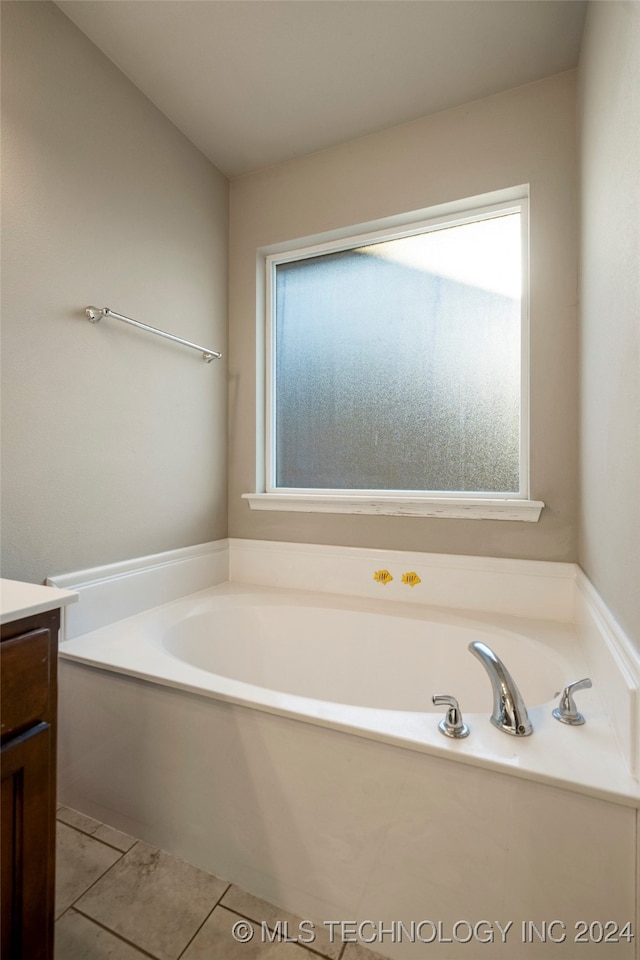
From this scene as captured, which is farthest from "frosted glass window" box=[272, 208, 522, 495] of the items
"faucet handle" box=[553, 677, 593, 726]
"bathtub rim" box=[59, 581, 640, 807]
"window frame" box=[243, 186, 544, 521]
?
"bathtub rim" box=[59, 581, 640, 807]

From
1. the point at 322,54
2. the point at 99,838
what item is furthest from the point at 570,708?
the point at 322,54

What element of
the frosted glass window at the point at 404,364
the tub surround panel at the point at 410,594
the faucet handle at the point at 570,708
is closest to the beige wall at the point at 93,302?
the tub surround panel at the point at 410,594

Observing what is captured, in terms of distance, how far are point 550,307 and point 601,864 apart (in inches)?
63.2

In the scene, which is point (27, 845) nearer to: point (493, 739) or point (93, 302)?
point (493, 739)

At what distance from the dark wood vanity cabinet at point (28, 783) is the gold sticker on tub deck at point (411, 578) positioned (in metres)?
1.37

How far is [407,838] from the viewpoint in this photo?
38.3 inches

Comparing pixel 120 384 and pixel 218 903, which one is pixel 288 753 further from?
pixel 120 384

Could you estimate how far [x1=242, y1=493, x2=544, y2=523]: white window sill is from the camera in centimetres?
172

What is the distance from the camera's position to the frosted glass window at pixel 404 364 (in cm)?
185

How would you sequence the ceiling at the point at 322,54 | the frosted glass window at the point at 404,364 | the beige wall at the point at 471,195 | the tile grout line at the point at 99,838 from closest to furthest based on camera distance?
the tile grout line at the point at 99,838 → the ceiling at the point at 322,54 → the beige wall at the point at 471,195 → the frosted glass window at the point at 404,364

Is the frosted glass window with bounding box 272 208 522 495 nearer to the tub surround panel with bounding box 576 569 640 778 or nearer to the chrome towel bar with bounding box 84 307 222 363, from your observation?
the chrome towel bar with bounding box 84 307 222 363

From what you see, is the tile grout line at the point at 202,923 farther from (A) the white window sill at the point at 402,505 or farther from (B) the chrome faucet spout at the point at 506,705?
(A) the white window sill at the point at 402,505

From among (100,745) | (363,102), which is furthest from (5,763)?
(363,102)

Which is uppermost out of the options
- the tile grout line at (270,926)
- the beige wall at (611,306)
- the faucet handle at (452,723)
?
the beige wall at (611,306)
